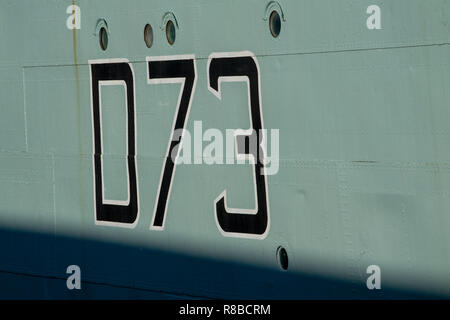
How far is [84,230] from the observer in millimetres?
7340

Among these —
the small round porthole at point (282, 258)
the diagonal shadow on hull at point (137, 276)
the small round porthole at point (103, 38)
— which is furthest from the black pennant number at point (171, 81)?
the small round porthole at point (282, 258)

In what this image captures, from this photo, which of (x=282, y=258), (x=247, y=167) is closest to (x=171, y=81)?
(x=247, y=167)

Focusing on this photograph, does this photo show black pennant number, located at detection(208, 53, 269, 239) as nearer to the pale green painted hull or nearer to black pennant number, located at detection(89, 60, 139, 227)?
the pale green painted hull

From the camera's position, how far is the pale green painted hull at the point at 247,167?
536cm

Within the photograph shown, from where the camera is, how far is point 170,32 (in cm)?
662

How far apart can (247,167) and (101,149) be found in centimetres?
148

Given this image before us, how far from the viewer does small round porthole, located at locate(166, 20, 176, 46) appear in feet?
21.6

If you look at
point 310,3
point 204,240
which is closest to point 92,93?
point 204,240

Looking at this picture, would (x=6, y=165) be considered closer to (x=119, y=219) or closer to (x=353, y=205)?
(x=119, y=219)

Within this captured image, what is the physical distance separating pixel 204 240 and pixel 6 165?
7.73ft

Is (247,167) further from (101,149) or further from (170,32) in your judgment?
(101,149)

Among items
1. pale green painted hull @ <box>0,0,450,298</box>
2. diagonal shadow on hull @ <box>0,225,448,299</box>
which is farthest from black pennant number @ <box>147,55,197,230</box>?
diagonal shadow on hull @ <box>0,225,448,299</box>

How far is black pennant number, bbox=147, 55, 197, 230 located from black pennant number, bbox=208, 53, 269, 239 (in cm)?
20

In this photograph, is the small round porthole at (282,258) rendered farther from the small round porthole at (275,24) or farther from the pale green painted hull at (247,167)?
the small round porthole at (275,24)
